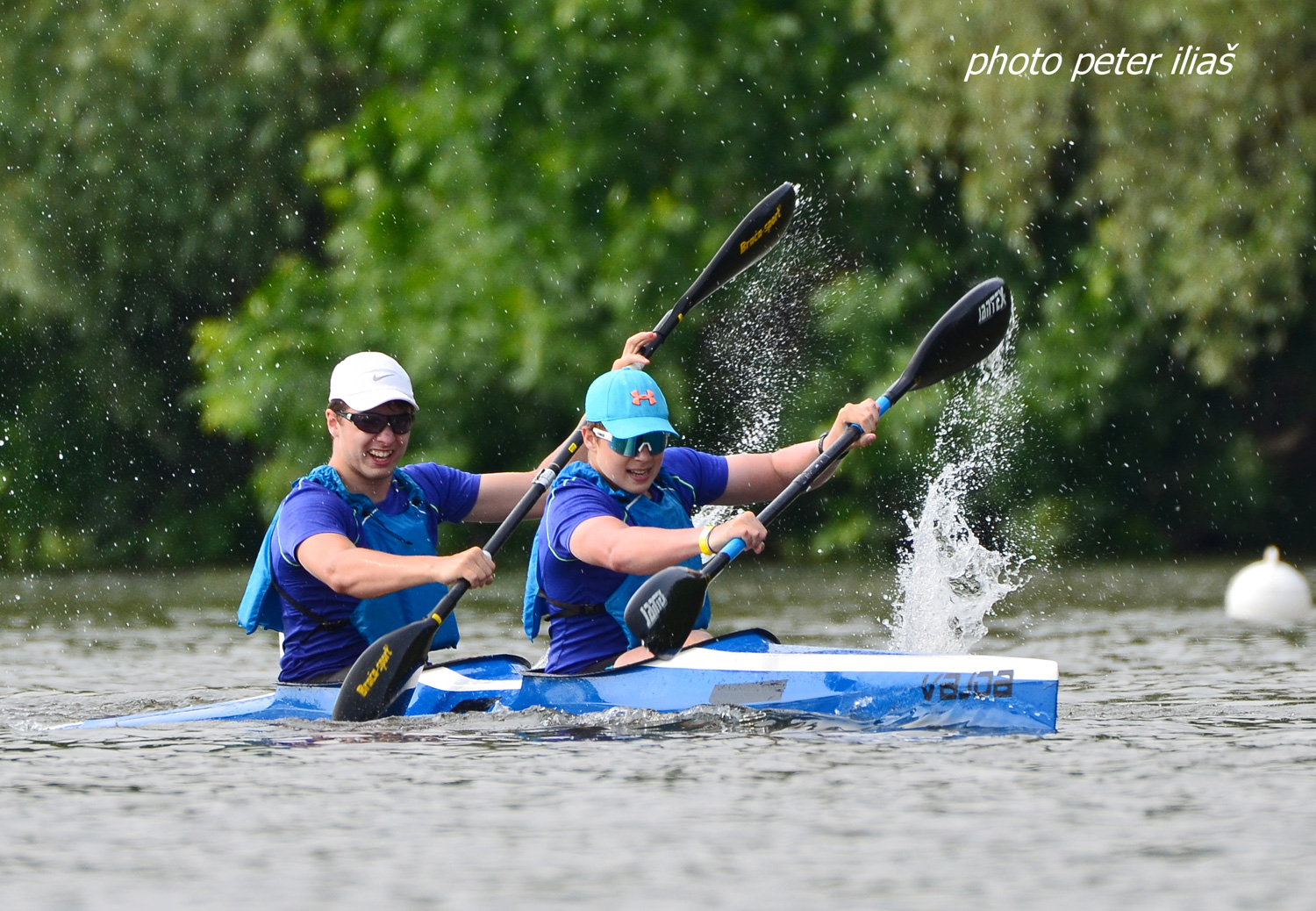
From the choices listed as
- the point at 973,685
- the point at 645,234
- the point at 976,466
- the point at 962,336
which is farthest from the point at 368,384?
the point at 976,466

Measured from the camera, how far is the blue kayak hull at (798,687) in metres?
6.82

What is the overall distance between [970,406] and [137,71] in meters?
9.35

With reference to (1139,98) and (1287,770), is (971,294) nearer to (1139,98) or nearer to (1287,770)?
(1287,770)

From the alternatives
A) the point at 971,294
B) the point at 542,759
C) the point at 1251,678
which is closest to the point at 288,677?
the point at 542,759

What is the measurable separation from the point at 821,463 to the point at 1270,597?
6072 mm

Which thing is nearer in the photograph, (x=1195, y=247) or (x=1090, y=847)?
(x=1090, y=847)

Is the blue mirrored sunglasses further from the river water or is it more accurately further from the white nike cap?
the river water

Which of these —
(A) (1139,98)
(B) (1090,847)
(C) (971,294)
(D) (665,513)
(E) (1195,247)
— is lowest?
(B) (1090,847)

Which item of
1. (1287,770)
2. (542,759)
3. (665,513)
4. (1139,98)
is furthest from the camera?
(1139,98)

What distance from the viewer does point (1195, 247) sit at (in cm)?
1614

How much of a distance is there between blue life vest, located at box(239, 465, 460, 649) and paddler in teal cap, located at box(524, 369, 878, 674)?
0.46 meters

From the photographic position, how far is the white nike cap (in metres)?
7.31

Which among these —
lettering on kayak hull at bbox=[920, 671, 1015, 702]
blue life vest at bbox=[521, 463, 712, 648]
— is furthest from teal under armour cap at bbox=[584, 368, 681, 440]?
lettering on kayak hull at bbox=[920, 671, 1015, 702]

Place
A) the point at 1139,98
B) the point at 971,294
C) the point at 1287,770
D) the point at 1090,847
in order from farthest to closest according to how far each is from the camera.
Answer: the point at 1139,98
the point at 971,294
the point at 1287,770
the point at 1090,847
